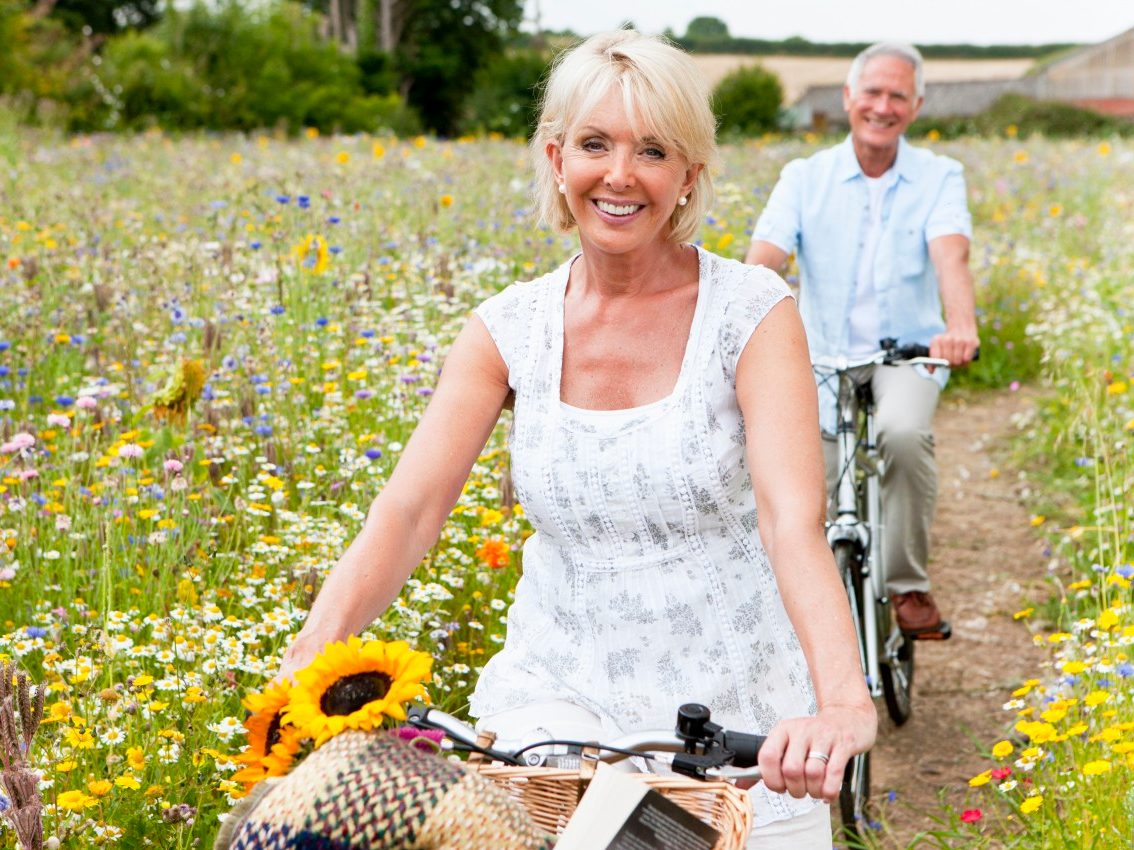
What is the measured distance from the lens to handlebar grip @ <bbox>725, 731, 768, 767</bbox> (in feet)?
5.60

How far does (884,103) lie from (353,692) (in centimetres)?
368

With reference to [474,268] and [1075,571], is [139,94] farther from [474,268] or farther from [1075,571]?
[1075,571]

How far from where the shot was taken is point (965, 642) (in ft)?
17.7

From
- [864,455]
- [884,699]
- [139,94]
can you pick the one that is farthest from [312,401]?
[139,94]

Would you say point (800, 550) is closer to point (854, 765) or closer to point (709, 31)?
point (854, 765)

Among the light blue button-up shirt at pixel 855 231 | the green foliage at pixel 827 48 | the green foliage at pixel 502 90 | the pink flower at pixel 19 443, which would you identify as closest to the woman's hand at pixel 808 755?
the pink flower at pixel 19 443

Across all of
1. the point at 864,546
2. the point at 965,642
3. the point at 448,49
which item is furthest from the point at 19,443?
the point at 448,49

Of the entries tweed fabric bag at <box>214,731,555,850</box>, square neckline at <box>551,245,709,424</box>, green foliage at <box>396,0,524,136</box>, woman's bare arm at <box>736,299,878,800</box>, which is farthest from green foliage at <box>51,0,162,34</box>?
tweed fabric bag at <box>214,731,555,850</box>

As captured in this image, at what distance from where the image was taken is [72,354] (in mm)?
5281

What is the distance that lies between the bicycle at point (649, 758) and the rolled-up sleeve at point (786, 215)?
124 inches

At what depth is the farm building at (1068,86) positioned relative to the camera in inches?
1860

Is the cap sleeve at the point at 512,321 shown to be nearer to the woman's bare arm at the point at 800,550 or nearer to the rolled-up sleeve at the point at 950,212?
the woman's bare arm at the point at 800,550

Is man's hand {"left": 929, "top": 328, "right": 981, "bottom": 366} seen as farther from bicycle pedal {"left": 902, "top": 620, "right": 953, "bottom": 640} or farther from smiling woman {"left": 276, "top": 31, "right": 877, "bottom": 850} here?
smiling woman {"left": 276, "top": 31, "right": 877, "bottom": 850}

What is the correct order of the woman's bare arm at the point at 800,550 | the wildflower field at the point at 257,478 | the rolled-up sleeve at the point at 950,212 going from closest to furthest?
1. the woman's bare arm at the point at 800,550
2. the wildflower field at the point at 257,478
3. the rolled-up sleeve at the point at 950,212
